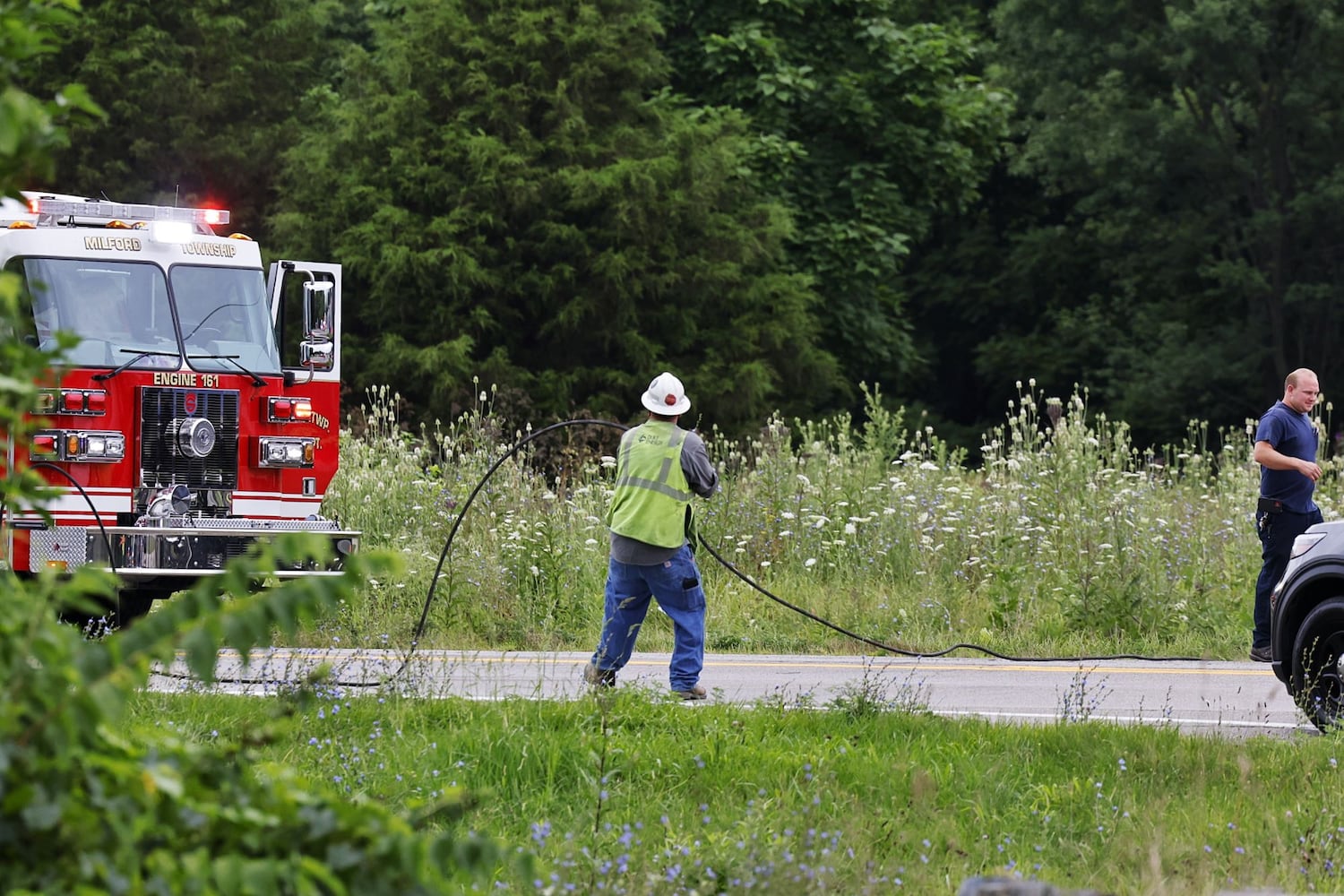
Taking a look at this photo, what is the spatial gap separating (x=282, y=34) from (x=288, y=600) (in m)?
32.6

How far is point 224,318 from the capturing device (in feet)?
39.7

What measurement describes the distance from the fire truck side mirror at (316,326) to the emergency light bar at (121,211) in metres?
0.91

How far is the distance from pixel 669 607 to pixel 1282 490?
4.22 meters

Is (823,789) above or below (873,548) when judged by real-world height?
above

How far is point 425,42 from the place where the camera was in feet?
89.1

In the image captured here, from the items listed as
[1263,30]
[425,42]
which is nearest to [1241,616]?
[425,42]

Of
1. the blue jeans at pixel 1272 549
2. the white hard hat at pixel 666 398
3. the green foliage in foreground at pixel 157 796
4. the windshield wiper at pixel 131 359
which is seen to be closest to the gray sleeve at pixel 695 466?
the white hard hat at pixel 666 398

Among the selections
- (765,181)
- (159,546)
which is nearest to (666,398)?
(159,546)

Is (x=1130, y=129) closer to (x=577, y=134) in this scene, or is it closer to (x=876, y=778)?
(x=577, y=134)

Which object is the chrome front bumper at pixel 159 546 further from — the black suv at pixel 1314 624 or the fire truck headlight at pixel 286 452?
the black suv at pixel 1314 624

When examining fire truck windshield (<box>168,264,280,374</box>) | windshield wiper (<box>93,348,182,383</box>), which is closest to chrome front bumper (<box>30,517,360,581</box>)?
windshield wiper (<box>93,348,182,383</box>)

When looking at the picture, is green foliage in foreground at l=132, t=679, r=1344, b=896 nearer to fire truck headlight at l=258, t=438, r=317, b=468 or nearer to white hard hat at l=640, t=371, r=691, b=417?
white hard hat at l=640, t=371, r=691, b=417

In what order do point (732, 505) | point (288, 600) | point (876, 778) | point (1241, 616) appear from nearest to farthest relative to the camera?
point (288, 600) < point (876, 778) < point (1241, 616) < point (732, 505)

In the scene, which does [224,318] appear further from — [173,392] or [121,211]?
[121,211]
